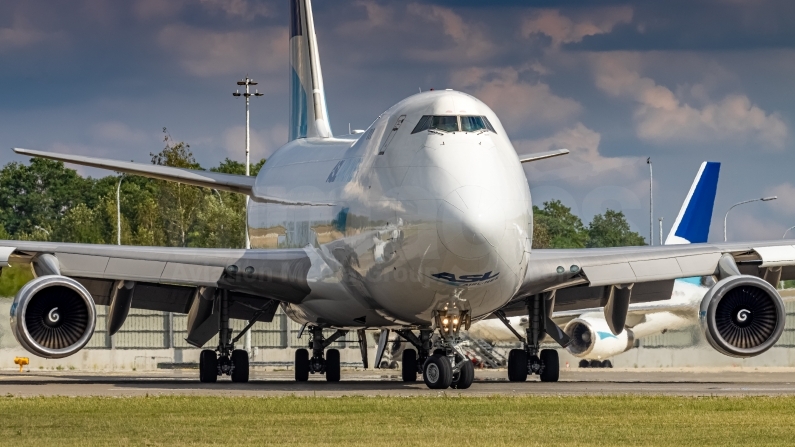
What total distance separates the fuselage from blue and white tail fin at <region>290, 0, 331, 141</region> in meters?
9.66

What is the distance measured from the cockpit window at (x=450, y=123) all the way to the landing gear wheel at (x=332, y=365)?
10304 millimetres

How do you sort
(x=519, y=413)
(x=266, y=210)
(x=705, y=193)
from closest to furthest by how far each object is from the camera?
(x=519, y=413) < (x=266, y=210) < (x=705, y=193)

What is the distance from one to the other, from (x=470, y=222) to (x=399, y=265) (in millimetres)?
1905

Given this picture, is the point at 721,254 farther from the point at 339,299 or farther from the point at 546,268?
the point at 339,299

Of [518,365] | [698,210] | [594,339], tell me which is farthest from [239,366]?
[698,210]

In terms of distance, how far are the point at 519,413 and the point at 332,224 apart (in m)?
8.86

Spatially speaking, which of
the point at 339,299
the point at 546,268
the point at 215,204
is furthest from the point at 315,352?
the point at 215,204

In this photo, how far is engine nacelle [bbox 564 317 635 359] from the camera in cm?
4900

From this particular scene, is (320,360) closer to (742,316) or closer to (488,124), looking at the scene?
(742,316)

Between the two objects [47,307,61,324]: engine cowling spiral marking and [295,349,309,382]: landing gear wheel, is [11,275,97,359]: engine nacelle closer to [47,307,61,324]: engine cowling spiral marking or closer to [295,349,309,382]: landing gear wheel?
[47,307,61,324]: engine cowling spiral marking

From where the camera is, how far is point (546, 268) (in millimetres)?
26203

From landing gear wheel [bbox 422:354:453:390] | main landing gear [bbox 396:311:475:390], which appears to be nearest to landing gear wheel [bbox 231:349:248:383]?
main landing gear [bbox 396:311:475:390]

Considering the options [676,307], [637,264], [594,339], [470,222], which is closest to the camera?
[470,222]

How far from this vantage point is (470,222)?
21938 mm
